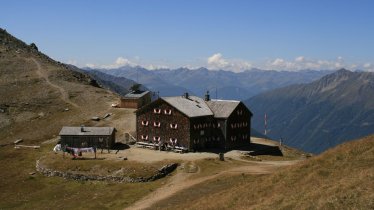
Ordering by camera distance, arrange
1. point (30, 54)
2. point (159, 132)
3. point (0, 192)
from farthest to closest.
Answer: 1. point (30, 54)
2. point (159, 132)
3. point (0, 192)

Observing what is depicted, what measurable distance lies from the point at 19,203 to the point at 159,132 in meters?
30.1

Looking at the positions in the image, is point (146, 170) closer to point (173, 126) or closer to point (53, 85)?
point (173, 126)

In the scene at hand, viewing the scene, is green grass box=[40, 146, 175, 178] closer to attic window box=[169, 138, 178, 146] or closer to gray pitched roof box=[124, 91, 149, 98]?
attic window box=[169, 138, 178, 146]

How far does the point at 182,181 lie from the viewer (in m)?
66.2

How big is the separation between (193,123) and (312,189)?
43445 millimetres

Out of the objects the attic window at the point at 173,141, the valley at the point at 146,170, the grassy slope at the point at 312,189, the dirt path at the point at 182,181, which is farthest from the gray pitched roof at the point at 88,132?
the grassy slope at the point at 312,189

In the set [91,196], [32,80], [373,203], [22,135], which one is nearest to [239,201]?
[373,203]

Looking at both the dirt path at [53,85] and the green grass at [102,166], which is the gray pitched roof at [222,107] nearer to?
the green grass at [102,166]

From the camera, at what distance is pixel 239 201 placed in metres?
45.2

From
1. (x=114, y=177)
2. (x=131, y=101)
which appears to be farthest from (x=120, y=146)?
(x=131, y=101)

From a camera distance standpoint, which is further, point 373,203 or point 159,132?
point 159,132

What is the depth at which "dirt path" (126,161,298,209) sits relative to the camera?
5797 centimetres

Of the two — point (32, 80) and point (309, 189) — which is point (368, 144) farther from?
point (32, 80)

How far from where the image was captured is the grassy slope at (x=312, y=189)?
1385 inches
